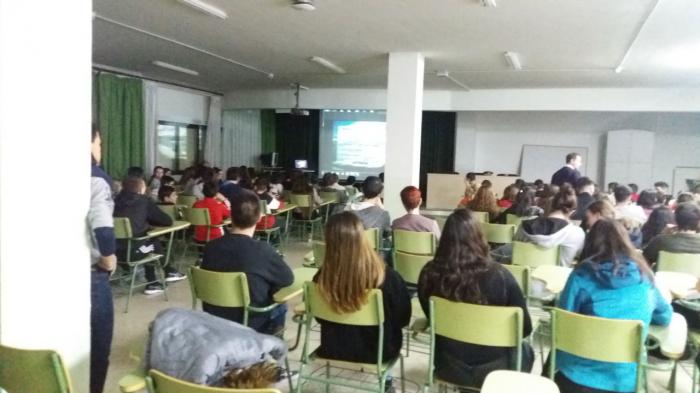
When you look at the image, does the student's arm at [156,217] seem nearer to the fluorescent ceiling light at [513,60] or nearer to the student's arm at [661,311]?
the student's arm at [661,311]

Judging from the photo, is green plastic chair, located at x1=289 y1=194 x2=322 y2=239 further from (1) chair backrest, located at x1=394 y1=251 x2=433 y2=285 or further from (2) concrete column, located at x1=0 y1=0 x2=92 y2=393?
(2) concrete column, located at x1=0 y1=0 x2=92 y2=393

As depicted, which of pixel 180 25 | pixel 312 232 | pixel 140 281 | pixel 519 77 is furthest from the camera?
pixel 519 77

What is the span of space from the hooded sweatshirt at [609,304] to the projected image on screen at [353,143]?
1071cm

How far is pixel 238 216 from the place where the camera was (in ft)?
9.71

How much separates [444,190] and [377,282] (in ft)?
31.0

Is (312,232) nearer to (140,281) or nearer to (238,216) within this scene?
(140,281)

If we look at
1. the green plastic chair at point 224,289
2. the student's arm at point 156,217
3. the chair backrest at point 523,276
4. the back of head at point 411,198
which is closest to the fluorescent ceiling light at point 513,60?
the back of head at point 411,198

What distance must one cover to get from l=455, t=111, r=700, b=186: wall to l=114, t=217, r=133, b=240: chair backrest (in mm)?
9634

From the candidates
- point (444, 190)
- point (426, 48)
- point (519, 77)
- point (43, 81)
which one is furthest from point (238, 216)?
point (444, 190)

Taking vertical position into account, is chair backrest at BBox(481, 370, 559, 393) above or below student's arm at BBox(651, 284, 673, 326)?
below

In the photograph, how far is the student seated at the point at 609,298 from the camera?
7.24 ft

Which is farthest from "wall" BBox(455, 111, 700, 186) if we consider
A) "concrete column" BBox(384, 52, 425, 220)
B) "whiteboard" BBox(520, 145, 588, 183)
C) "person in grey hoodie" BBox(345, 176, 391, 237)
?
"person in grey hoodie" BBox(345, 176, 391, 237)

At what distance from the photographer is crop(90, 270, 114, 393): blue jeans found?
8.02 feet

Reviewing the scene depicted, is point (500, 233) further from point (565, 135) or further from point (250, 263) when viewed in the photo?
point (565, 135)
